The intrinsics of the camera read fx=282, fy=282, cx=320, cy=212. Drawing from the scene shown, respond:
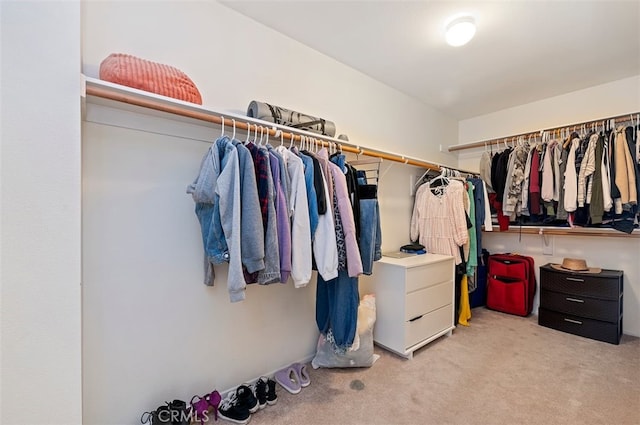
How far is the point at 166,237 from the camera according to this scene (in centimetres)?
147

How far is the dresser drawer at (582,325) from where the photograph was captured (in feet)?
7.75

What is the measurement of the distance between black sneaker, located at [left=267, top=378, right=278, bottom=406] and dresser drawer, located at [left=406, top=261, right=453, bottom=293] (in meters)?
1.12

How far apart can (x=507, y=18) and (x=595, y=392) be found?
2.36 m

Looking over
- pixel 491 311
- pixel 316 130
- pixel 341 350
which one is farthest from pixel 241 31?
pixel 491 311

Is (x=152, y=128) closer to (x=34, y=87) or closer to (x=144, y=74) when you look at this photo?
(x=144, y=74)

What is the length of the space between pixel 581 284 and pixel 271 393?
2770 millimetres

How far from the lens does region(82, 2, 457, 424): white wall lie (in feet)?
4.25

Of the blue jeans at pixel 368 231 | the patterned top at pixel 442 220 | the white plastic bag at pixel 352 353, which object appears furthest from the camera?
the patterned top at pixel 442 220

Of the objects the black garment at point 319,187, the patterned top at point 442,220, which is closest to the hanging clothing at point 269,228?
the black garment at point 319,187

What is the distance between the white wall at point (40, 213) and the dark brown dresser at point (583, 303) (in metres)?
3.45

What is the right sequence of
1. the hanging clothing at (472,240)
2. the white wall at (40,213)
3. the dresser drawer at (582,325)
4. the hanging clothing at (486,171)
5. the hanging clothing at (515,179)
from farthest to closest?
the hanging clothing at (486,171) → the hanging clothing at (515,179) → the hanging clothing at (472,240) → the dresser drawer at (582,325) → the white wall at (40,213)

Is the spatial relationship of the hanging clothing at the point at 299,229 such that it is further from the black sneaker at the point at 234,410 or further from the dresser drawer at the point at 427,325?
the dresser drawer at the point at 427,325

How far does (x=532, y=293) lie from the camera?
9.95 ft

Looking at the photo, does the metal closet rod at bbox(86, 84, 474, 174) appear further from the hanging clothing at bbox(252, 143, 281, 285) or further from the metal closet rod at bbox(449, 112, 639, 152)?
the metal closet rod at bbox(449, 112, 639, 152)
